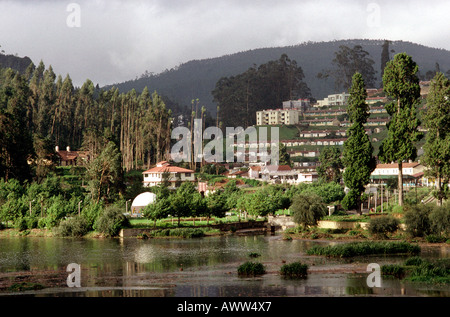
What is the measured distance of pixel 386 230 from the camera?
54750 millimetres

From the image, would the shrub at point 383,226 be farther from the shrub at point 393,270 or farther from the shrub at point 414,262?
the shrub at point 393,270

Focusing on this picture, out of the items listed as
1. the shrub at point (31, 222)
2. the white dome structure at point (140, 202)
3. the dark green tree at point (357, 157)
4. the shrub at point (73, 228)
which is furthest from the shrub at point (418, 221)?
the shrub at point (31, 222)

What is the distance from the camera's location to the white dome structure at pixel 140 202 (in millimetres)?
83688

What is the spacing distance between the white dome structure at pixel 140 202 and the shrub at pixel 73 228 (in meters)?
14.2

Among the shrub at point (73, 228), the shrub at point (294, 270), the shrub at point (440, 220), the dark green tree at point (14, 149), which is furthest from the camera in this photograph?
the dark green tree at point (14, 149)

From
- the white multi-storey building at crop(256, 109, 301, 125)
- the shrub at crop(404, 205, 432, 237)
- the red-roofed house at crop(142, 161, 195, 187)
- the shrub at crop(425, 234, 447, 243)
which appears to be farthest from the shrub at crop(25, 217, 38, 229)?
the white multi-storey building at crop(256, 109, 301, 125)

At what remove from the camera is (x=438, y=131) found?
60.6 meters

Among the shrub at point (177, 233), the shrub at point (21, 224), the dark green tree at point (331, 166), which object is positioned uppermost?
the dark green tree at point (331, 166)

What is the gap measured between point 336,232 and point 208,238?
13.6 meters

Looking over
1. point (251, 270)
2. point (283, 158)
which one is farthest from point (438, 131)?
point (283, 158)

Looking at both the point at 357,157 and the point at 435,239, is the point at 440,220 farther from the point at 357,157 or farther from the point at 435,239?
the point at 357,157

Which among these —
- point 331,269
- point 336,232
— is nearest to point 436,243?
point 336,232

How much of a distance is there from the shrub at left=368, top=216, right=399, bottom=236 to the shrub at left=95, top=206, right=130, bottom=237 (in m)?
27.4

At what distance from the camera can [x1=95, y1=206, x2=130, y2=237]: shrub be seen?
6638cm
